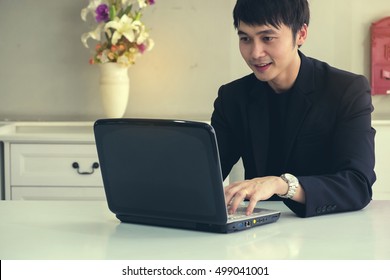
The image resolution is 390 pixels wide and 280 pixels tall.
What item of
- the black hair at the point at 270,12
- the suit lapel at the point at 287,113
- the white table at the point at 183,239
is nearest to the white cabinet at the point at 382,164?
the suit lapel at the point at 287,113

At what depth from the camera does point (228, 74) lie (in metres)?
3.87

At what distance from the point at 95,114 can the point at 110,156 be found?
2101 millimetres

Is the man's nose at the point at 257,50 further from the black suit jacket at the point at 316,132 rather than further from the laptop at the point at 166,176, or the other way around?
the laptop at the point at 166,176

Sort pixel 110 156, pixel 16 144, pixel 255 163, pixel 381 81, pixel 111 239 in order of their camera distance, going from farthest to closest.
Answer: pixel 381 81 → pixel 16 144 → pixel 255 163 → pixel 110 156 → pixel 111 239

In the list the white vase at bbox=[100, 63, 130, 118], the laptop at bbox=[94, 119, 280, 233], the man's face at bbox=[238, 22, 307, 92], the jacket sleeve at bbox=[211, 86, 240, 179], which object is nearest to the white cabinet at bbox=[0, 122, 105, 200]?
the white vase at bbox=[100, 63, 130, 118]

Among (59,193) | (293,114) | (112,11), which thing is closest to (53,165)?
(59,193)

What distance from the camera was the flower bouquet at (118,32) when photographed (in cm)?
356

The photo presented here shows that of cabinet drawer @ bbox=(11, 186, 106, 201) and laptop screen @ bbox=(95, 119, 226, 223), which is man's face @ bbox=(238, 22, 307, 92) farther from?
cabinet drawer @ bbox=(11, 186, 106, 201)

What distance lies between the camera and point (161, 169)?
Answer: 5.75ft

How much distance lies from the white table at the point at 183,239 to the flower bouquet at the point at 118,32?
1684 millimetres

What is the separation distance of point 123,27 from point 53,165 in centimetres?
70
